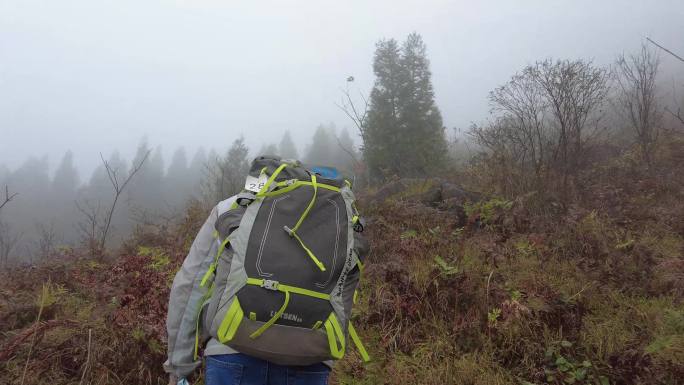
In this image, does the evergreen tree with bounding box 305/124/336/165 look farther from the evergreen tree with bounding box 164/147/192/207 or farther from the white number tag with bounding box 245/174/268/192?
the white number tag with bounding box 245/174/268/192

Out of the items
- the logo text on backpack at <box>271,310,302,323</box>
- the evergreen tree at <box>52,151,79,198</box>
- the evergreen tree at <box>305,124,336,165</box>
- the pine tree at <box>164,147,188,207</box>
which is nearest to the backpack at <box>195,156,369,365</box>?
the logo text on backpack at <box>271,310,302,323</box>

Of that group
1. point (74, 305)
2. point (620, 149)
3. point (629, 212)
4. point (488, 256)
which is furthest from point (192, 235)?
point (620, 149)

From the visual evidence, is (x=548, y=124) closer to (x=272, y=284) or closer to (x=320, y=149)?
(x=272, y=284)

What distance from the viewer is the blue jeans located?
1496 mm

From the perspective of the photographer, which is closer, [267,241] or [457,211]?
[267,241]

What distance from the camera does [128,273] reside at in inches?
219

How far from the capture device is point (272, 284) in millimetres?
1462

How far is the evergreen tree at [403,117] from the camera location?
1745cm

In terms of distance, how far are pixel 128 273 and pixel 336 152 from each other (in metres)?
36.8

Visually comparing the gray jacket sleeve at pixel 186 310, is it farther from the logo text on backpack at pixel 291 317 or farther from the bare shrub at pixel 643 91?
the bare shrub at pixel 643 91

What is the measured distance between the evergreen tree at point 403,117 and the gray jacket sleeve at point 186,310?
15126mm

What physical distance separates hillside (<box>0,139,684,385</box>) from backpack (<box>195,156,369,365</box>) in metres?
2.04

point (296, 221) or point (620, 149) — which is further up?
point (620, 149)

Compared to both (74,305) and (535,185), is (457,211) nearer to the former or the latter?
(535,185)
